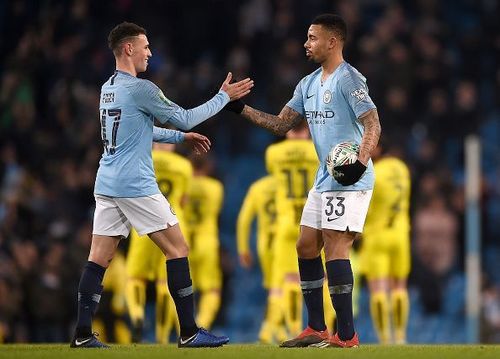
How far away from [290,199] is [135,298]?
1.97 m

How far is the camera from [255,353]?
1023cm

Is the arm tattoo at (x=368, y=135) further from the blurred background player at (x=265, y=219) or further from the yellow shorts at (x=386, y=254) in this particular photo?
the yellow shorts at (x=386, y=254)

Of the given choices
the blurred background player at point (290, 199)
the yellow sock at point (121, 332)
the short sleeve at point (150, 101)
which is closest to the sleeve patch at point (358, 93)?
the short sleeve at point (150, 101)

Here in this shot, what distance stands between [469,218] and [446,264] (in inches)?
28.9

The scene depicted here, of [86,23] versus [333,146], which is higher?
[86,23]

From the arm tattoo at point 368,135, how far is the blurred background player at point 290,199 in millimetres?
4046

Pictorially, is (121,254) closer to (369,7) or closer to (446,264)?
(446,264)

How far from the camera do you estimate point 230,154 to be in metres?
21.9

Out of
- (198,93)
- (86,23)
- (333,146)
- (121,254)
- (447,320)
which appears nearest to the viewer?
(333,146)

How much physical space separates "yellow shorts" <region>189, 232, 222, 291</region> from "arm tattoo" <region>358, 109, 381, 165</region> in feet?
21.8

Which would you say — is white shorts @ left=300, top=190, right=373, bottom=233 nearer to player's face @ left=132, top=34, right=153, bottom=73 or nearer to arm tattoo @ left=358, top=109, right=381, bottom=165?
arm tattoo @ left=358, top=109, right=381, bottom=165

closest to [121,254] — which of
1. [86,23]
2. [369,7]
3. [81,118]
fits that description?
[81,118]

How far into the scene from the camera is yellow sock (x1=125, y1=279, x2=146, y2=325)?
49.0ft

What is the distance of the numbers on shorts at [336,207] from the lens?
34.7 feet
